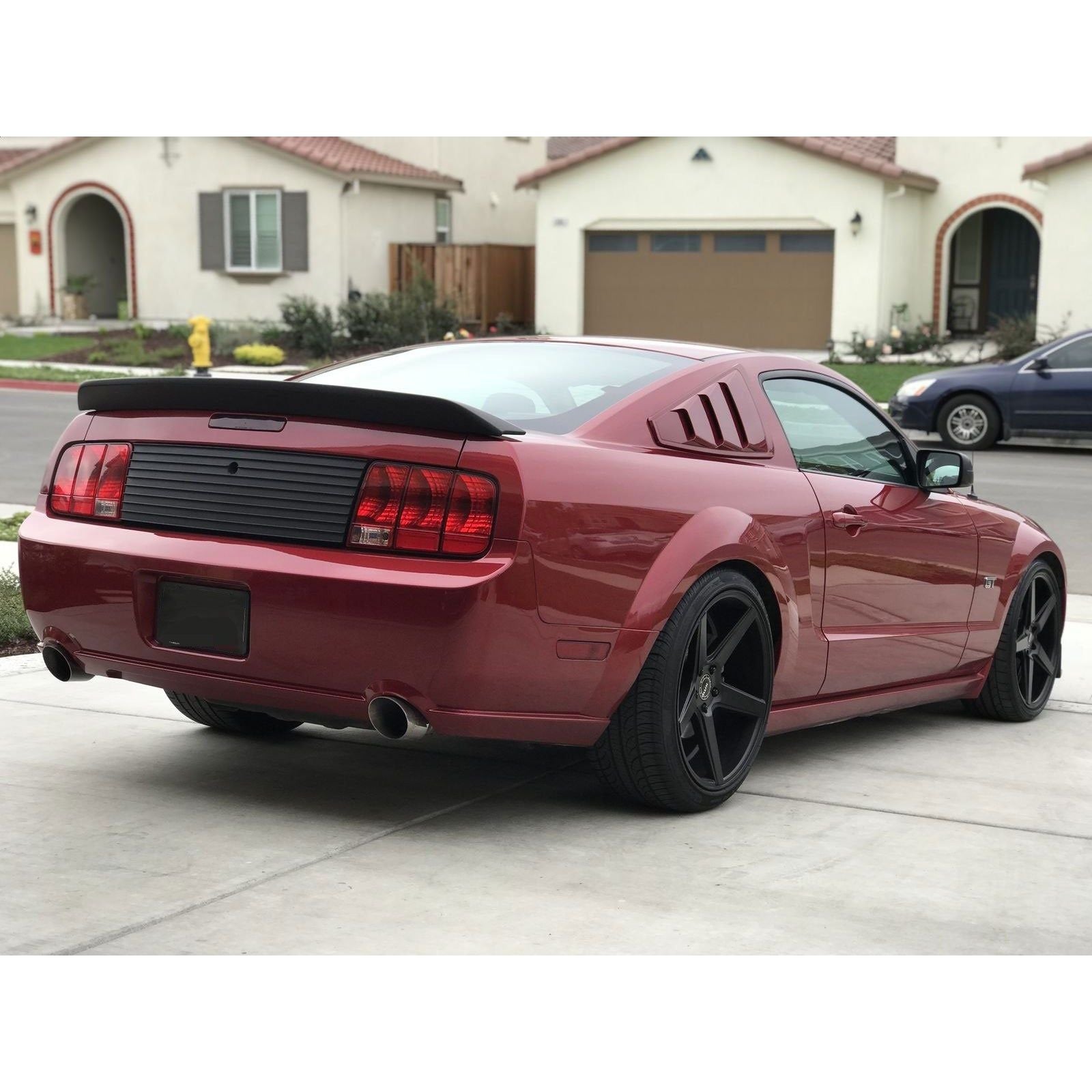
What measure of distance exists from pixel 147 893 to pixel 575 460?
163 centimetres

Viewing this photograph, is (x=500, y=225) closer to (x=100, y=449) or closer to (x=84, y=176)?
(x=84, y=176)

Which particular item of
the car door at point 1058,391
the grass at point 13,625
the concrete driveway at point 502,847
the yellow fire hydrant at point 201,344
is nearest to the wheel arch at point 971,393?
the car door at point 1058,391

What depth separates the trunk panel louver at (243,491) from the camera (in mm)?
4688

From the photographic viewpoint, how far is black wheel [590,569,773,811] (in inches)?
194

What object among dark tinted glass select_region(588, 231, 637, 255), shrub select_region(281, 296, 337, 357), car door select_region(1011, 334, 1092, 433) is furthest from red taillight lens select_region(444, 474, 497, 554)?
dark tinted glass select_region(588, 231, 637, 255)

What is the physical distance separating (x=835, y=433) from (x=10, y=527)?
6544 millimetres

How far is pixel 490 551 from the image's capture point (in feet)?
14.9

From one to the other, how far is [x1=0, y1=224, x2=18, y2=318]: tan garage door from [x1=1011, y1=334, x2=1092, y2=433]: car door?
25340 mm

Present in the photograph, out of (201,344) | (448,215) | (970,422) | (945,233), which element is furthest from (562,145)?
(970,422)

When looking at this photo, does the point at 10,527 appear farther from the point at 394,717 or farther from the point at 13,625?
the point at 394,717

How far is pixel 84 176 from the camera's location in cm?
3541

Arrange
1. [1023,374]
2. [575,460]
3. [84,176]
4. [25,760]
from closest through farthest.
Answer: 1. [575,460]
2. [25,760]
3. [1023,374]
4. [84,176]
